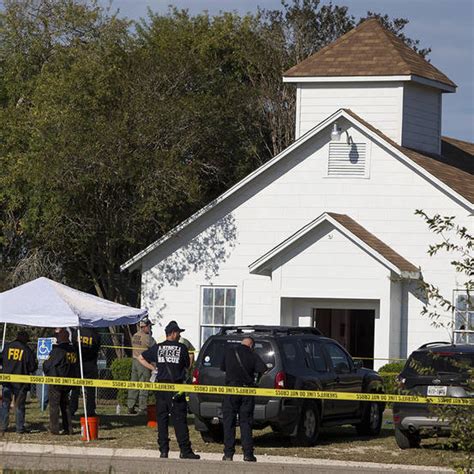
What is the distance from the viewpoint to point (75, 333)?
23.7 m

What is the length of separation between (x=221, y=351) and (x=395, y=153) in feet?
36.2

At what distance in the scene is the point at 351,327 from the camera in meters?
30.8

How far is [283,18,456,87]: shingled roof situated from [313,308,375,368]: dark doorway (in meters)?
5.76

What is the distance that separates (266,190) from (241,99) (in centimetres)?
814

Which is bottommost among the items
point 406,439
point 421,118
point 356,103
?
point 406,439

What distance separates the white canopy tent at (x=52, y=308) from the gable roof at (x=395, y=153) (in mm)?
8729

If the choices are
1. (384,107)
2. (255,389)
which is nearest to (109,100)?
(384,107)

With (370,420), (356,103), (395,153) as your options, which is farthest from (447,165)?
(370,420)

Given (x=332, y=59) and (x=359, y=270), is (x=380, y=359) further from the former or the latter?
(x=332, y=59)

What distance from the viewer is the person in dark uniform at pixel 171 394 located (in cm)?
1733

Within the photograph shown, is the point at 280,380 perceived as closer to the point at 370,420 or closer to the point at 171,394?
the point at 171,394

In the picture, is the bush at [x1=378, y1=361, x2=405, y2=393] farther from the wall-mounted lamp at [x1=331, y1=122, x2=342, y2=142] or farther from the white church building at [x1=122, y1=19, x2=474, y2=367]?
Result: the wall-mounted lamp at [x1=331, y1=122, x2=342, y2=142]

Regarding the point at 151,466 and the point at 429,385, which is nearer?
the point at 151,466

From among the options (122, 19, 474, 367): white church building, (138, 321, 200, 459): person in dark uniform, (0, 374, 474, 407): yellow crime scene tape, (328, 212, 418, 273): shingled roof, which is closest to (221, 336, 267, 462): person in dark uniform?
(0, 374, 474, 407): yellow crime scene tape
